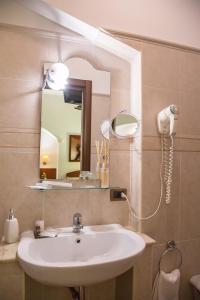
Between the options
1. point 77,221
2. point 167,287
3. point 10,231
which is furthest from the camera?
point 167,287

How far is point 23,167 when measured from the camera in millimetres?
1312

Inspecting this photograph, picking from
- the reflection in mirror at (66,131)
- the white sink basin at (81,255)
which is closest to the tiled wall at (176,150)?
the white sink basin at (81,255)

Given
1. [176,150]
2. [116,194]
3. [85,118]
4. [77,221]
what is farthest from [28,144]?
[176,150]

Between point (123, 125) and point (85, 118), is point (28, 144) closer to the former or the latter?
point (85, 118)

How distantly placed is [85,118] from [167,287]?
1.24 m

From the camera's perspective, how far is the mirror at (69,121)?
135 centimetres

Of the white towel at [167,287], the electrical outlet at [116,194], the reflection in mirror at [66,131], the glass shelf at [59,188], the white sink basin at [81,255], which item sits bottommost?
the white towel at [167,287]

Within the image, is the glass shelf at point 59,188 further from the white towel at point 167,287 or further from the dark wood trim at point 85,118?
the white towel at point 167,287

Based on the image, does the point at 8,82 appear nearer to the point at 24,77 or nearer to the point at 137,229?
the point at 24,77

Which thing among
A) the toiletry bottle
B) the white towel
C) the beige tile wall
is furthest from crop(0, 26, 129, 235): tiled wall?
the white towel

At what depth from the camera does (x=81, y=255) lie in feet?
4.03

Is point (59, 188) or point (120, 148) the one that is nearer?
point (59, 188)

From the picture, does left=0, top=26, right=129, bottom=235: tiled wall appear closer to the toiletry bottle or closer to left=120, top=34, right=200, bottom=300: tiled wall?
the toiletry bottle

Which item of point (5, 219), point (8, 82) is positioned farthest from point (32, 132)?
point (5, 219)
